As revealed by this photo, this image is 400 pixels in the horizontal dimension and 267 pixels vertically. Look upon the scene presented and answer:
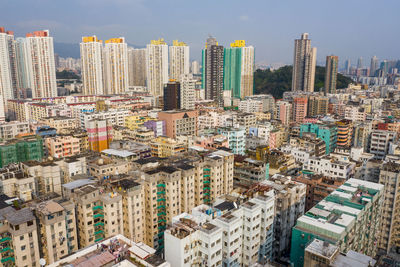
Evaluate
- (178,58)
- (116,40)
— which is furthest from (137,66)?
(178,58)

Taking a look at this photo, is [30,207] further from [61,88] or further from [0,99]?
[61,88]

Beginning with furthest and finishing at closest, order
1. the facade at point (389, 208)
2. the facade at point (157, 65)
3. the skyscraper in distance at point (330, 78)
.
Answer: the skyscraper in distance at point (330, 78) → the facade at point (157, 65) → the facade at point (389, 208)

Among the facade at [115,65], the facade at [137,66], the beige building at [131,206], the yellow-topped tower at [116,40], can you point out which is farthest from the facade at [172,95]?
the facade at [137,66]

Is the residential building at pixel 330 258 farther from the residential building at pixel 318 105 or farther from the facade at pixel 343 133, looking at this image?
the residential building at pixel 318 105

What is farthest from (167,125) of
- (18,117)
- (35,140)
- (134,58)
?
(134,58)

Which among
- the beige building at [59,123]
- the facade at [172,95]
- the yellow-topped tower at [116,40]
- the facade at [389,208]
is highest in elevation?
the yellow-topped tower at [116,40]

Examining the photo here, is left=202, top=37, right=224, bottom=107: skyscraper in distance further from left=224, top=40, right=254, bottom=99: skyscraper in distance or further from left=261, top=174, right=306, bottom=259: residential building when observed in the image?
left=261, top=174, right=306, bottom=259: residential building

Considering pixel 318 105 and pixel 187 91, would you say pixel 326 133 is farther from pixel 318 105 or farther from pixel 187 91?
pixel 187 91

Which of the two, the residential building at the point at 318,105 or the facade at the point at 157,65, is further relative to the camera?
the facade at the point at 157,65

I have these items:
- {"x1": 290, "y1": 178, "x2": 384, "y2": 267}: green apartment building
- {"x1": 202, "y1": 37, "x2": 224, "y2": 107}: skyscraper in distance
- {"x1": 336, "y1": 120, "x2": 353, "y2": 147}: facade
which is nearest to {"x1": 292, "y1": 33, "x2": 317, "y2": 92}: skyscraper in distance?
{"x1": 202, "y1": 37, "x2": 224, "y2": 107}: skyscraper in distance
